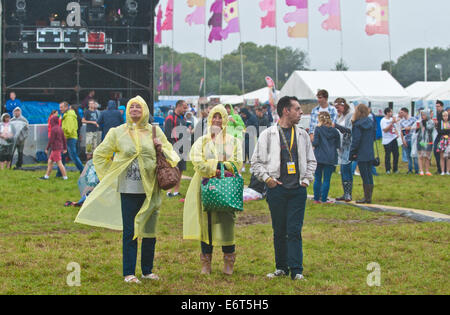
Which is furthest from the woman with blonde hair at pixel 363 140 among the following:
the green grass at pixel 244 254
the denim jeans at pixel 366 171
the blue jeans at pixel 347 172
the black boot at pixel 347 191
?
the green grass at pixel 244 254

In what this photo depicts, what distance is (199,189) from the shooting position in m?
6.86

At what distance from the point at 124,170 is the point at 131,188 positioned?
0.61 ft

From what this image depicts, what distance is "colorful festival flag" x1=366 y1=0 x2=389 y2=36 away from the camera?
32719 mm

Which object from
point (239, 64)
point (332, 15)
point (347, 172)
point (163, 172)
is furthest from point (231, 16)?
point (239, 64)

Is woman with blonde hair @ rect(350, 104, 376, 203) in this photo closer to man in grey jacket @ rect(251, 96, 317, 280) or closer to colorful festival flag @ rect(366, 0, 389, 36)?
man in grey jacket @ rect(251, 96, 317, 280)

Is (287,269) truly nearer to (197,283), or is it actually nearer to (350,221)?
(197,283)

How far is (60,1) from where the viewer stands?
27.5 meters

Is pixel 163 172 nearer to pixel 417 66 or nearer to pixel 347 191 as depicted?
pixel 347 191

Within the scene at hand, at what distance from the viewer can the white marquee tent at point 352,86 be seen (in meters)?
32.9

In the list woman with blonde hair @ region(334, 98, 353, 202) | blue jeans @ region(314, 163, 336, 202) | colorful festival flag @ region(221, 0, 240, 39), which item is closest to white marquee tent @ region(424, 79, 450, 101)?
colorful festival flag @ region(221, 0, 240, 39)

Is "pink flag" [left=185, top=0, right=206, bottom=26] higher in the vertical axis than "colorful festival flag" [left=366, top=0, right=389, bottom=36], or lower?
higher

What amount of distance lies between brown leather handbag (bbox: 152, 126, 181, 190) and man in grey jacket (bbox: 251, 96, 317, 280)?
82 cm

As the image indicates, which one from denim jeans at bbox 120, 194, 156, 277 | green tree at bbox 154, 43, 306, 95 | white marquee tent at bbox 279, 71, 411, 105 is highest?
green tree at bbox 154, 43, 306, 95

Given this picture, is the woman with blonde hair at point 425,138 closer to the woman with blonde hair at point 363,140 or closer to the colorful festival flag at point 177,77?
the woman with blonde hair at point 363,140
